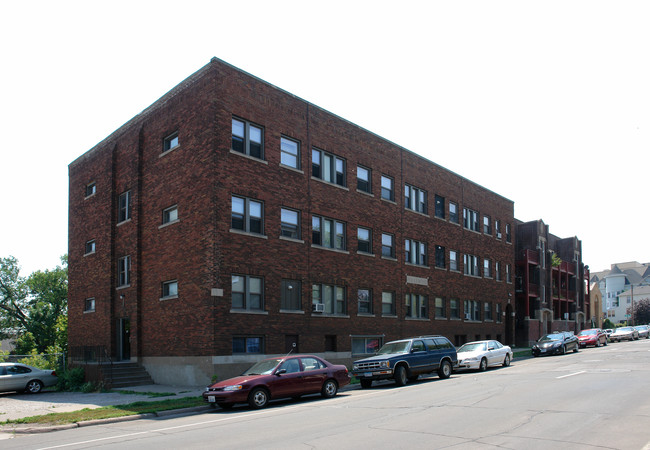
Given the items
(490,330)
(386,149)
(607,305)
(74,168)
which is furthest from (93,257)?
(607,305)

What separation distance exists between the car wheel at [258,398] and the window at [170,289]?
9.21 m

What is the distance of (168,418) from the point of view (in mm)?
14633

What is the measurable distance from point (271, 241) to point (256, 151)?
3.86 m

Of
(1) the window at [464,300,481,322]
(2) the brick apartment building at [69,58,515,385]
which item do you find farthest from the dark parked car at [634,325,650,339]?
(2) the brick apartment building at [69,58,515,385]

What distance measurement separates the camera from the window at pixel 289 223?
24900 mm

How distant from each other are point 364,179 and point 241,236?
9.88 m

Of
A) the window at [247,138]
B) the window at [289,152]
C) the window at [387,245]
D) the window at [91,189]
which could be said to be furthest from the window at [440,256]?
the window at [91,189]

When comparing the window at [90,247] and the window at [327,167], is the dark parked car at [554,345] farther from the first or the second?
the window at [90,247]

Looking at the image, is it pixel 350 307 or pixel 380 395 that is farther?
pixel 350 307

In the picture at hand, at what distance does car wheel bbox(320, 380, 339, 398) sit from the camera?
17.0m

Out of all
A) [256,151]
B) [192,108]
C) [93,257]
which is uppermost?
[192,108]

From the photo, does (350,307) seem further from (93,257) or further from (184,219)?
(93,257)

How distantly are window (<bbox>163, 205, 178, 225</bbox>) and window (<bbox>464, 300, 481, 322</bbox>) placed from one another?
73.5 feet

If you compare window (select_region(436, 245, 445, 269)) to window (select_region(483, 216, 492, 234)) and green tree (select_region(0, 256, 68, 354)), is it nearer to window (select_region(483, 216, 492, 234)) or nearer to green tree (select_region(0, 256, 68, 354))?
window (select_region(483, 216, 492, 234))
